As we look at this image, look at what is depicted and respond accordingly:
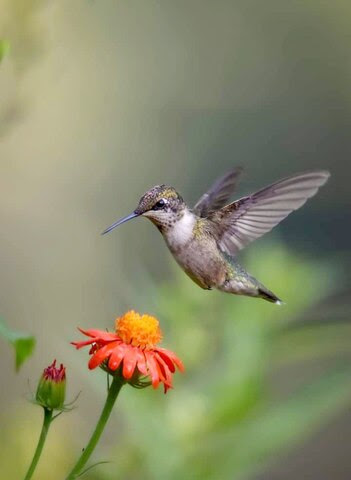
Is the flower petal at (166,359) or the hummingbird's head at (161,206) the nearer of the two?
the flower petal at (166,359)

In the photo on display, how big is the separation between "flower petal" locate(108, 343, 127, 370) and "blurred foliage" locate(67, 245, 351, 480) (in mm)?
330

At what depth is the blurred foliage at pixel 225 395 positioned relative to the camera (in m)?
1.81

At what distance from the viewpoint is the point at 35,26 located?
1.56m

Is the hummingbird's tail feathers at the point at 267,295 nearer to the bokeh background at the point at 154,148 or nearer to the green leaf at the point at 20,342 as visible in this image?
the green leaf at the point at 20,342

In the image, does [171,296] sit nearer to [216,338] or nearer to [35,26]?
[216,338]

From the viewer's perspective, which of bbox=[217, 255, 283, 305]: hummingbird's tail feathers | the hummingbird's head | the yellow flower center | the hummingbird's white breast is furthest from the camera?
bbox=[217, 255, 283, 305]: hummingbird's tail feathers

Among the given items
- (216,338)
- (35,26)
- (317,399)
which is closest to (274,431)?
(317,399)

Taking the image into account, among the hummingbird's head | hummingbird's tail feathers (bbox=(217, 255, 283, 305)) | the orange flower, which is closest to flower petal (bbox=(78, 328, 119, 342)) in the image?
the orange flower

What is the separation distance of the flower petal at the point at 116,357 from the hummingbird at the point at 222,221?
0.28 m

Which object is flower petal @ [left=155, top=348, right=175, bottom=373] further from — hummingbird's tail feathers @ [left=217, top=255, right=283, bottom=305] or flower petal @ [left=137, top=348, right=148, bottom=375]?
hummingbird's tail feathers @ [left=217, top=255, right=283, bottom=305]

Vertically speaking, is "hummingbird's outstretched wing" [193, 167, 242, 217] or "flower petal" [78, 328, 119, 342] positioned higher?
"hummingbird's outstretched wing" [193, 167, 242, 217]

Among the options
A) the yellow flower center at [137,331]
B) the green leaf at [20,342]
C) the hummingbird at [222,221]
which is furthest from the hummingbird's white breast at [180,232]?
the green leaf at [20,342]

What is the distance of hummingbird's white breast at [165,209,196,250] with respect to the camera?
5.89 feet

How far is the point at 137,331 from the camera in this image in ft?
5.10
